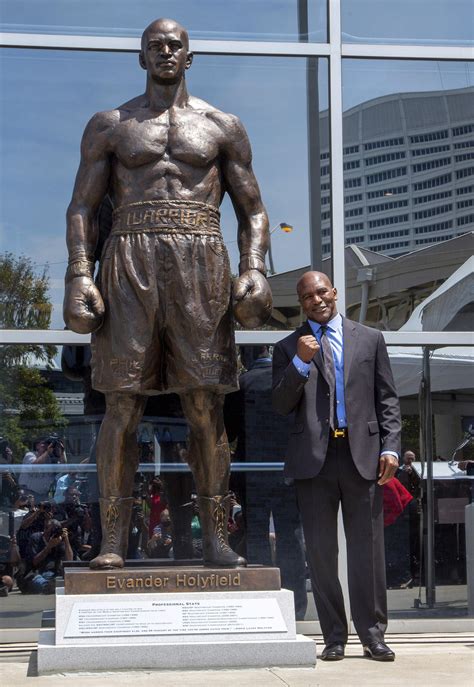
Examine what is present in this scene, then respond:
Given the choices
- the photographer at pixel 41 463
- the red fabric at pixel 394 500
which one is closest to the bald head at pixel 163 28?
the photographer at pixel 41 463

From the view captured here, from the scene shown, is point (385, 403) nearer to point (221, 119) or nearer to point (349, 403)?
point (349, 403)

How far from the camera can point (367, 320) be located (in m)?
7.58

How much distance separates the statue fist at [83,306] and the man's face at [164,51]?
99cm

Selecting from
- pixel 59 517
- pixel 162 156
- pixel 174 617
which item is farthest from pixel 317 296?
pixel 59 517

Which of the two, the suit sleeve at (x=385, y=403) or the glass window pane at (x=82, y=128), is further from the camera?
the glass window pane at (x=82, y=128)

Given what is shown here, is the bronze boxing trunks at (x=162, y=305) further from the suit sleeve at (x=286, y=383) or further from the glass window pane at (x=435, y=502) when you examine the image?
the glass window pane at (x=435, y=502)

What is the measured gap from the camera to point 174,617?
523 cm

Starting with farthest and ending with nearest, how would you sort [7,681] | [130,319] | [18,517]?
[18,517] < [130,319] < [7,681]

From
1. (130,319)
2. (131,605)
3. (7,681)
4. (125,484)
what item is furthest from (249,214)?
(7,681)

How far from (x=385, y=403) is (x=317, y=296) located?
0.58m

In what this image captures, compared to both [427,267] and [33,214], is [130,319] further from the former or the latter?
[427,267]

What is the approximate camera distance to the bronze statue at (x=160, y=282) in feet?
18.1

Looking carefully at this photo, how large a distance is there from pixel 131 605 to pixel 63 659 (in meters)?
0.36

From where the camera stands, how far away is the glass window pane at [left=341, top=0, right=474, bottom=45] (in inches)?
306
